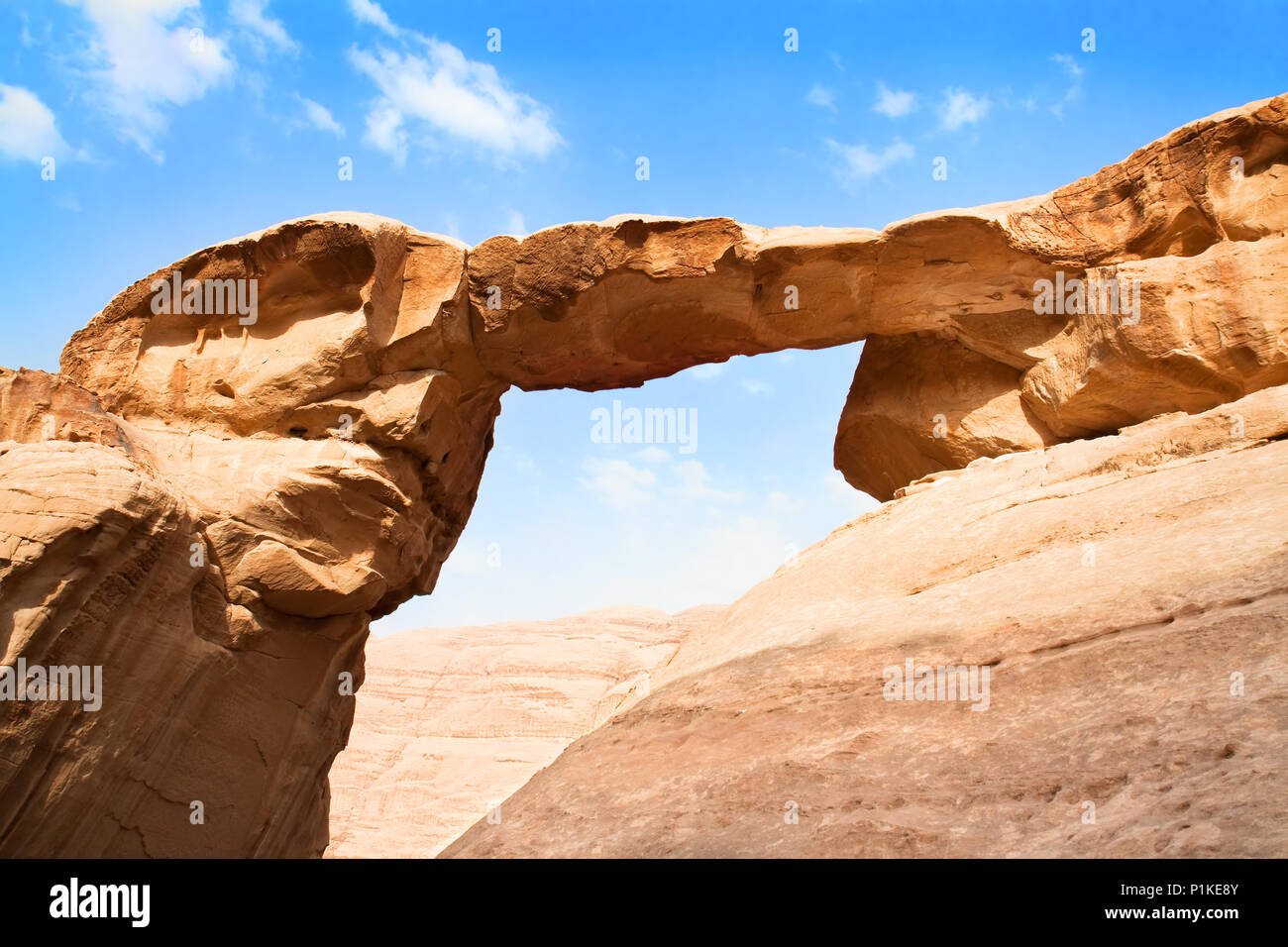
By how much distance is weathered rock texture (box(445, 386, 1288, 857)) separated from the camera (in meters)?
3.89

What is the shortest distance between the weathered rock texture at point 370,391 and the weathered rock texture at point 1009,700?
2.62 metres

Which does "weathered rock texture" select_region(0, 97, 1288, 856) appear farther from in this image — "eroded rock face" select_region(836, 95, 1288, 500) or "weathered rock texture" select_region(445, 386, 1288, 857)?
"weathered rock texture" select_region(445, 386, 1288, 857)

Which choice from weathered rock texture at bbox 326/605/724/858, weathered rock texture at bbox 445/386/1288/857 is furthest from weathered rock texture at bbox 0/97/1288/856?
weathered rock texture at bbox 326/605/724/858

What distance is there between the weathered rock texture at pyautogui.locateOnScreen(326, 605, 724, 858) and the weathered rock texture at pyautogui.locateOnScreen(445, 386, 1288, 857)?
40.2ft

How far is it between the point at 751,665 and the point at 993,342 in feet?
18.7

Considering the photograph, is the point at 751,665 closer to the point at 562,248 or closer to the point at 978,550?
the point at 978,550

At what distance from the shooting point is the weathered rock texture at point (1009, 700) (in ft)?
12.8

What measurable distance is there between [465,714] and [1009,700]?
68.1 ft

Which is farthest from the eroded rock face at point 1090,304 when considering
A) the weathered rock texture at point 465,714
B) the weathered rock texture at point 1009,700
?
the weathered rock texture at point 465,714

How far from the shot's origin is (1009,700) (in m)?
4.94

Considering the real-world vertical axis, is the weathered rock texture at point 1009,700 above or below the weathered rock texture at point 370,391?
Answer: below

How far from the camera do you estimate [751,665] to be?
6.25 meters

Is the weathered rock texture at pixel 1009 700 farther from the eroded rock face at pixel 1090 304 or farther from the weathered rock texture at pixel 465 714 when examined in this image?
the weathered rock texture at pixel 465 714
